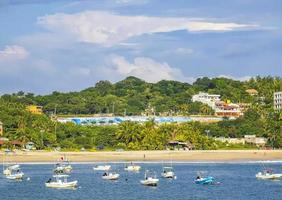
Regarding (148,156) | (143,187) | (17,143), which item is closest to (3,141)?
(17,143)

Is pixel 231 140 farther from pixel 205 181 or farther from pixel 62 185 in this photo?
pixel 62 185

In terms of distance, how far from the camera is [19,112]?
166 metres

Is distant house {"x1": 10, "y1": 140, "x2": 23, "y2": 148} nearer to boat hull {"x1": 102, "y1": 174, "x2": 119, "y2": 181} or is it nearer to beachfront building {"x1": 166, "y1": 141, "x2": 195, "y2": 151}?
beachfront building {"x1": 166, "y1": 141, "x2": 195, "y2": 151}

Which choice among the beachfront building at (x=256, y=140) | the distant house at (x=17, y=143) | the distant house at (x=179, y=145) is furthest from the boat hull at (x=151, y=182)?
the beachfront building at (x=256, y=140)

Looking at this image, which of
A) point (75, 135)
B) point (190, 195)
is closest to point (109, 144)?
point (75, 135)

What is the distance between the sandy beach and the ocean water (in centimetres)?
1462

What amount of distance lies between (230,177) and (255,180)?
5.23m

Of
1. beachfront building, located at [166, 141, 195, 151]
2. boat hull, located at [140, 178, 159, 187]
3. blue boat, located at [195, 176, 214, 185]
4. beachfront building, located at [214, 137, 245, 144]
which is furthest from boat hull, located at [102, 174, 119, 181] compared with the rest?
beachfront building, located at [214, 137, 245, 144]

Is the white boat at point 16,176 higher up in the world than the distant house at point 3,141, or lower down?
lower down

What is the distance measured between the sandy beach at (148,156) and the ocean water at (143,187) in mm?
14621

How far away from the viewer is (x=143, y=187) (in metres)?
93.3

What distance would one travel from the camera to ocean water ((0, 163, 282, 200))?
271ft

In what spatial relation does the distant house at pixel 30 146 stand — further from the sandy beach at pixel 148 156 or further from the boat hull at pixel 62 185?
the boat hull at pixel 62 185

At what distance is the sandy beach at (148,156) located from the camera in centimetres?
13862
